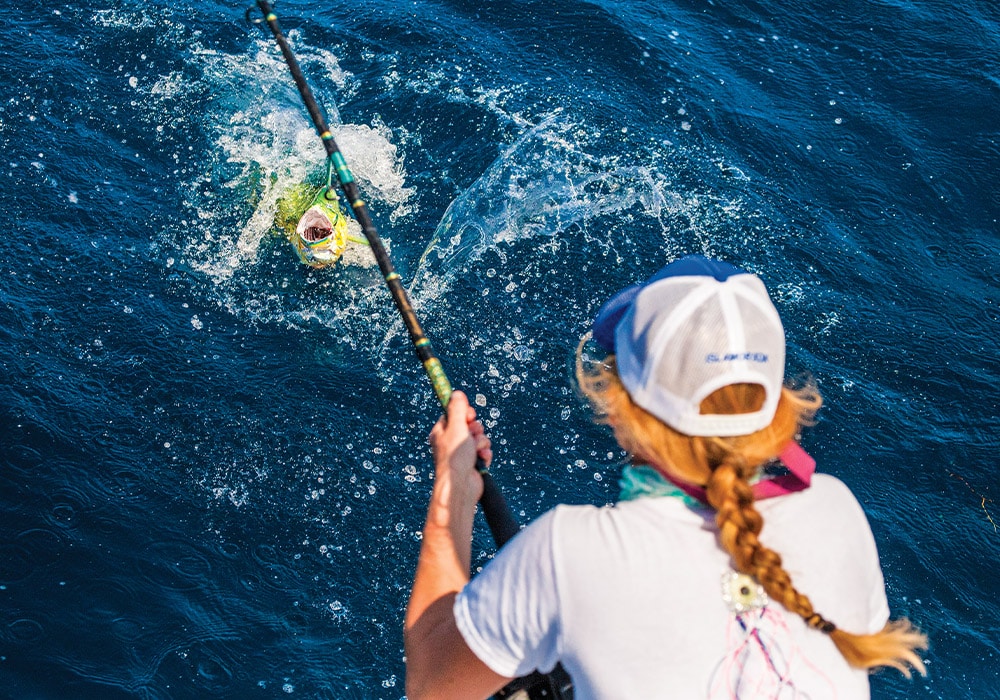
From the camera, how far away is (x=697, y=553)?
5.44 ft

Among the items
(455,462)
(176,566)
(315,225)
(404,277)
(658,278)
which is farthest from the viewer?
(404,277)

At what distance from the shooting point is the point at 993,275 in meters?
7.26

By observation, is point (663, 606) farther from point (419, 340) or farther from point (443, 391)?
point (419, 340)

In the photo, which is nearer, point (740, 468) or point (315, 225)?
point (740, 468)

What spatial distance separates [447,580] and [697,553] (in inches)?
28.1

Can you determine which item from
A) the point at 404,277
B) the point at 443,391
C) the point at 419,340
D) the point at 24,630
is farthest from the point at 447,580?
the point at 404,277

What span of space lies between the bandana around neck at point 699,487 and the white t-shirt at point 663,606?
0.03 metres

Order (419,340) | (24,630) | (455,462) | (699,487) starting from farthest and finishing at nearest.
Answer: (24,630) → (419,340) → (455,462) → (699,487)

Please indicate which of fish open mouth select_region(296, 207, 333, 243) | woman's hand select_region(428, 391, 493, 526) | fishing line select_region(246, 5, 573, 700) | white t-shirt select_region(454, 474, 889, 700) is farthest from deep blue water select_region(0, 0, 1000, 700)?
white t-shirt select_region(454, 474, 889, 700)

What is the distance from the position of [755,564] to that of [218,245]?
587 centimetres

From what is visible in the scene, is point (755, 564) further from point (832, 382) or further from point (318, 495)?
point (832, 382)

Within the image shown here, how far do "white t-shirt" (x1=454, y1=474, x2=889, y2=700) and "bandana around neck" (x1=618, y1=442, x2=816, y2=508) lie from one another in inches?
1.3

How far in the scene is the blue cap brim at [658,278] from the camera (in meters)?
1.84

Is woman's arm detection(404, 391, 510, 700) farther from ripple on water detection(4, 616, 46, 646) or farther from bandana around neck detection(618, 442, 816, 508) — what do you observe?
ripple on water detection(4, 616, 46, 646)
